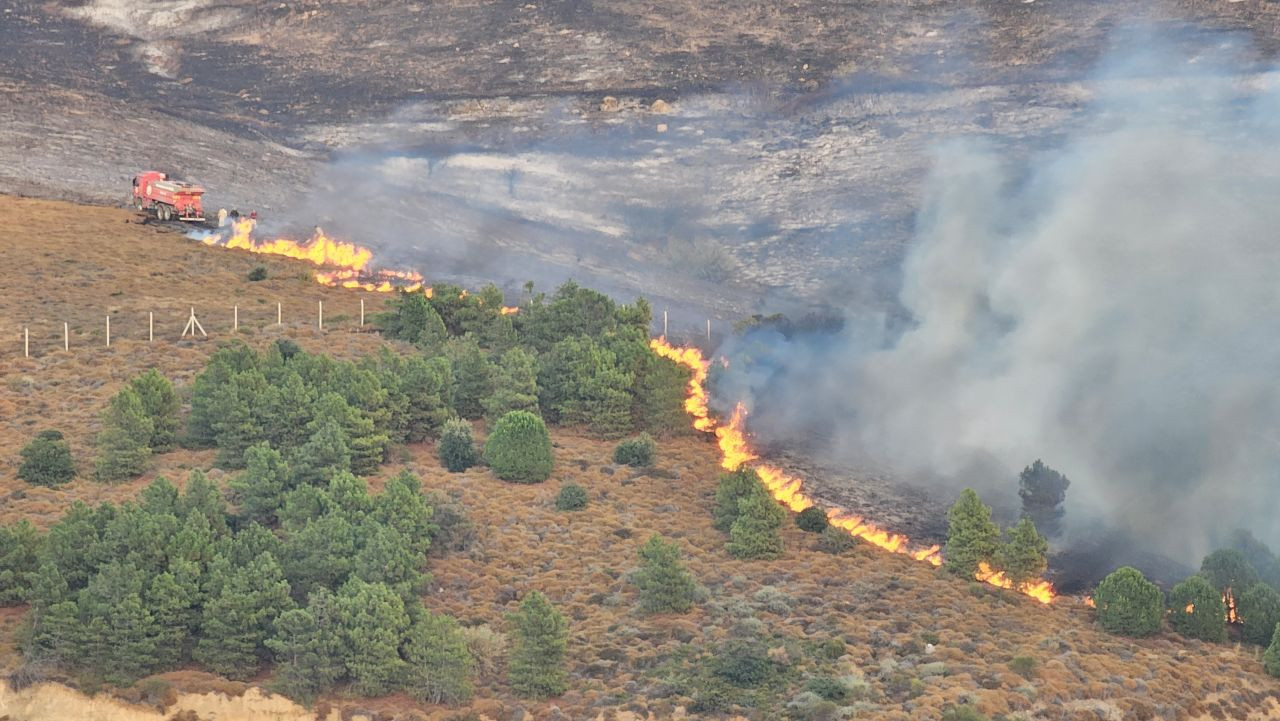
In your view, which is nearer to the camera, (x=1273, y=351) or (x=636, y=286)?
(x=1273, y=351)

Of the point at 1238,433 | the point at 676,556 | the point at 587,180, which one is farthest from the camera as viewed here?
the point at 587,180

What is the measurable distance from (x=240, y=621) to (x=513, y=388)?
74.6ft

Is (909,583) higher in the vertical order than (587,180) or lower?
lower

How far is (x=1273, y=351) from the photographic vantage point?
92.4 metres

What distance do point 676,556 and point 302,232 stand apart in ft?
173

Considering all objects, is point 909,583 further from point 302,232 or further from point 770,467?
point 302,232

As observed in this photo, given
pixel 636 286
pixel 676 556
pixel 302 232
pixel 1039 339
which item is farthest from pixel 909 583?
pixel 302 232

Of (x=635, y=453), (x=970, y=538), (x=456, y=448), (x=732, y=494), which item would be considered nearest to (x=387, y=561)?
(x=456, y=448)

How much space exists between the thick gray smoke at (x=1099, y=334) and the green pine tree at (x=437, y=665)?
1114 inches

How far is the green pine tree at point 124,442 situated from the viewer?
237 feet

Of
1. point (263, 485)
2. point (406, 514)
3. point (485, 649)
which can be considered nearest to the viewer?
point (485, 649)

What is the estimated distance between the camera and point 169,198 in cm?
10906

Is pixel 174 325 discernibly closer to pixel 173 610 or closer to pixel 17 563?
pixel 17 563

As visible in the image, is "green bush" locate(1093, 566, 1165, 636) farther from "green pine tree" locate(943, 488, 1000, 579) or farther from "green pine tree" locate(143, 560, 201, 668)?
A: "green pine tree" locate(143, 560, 201, 668)
